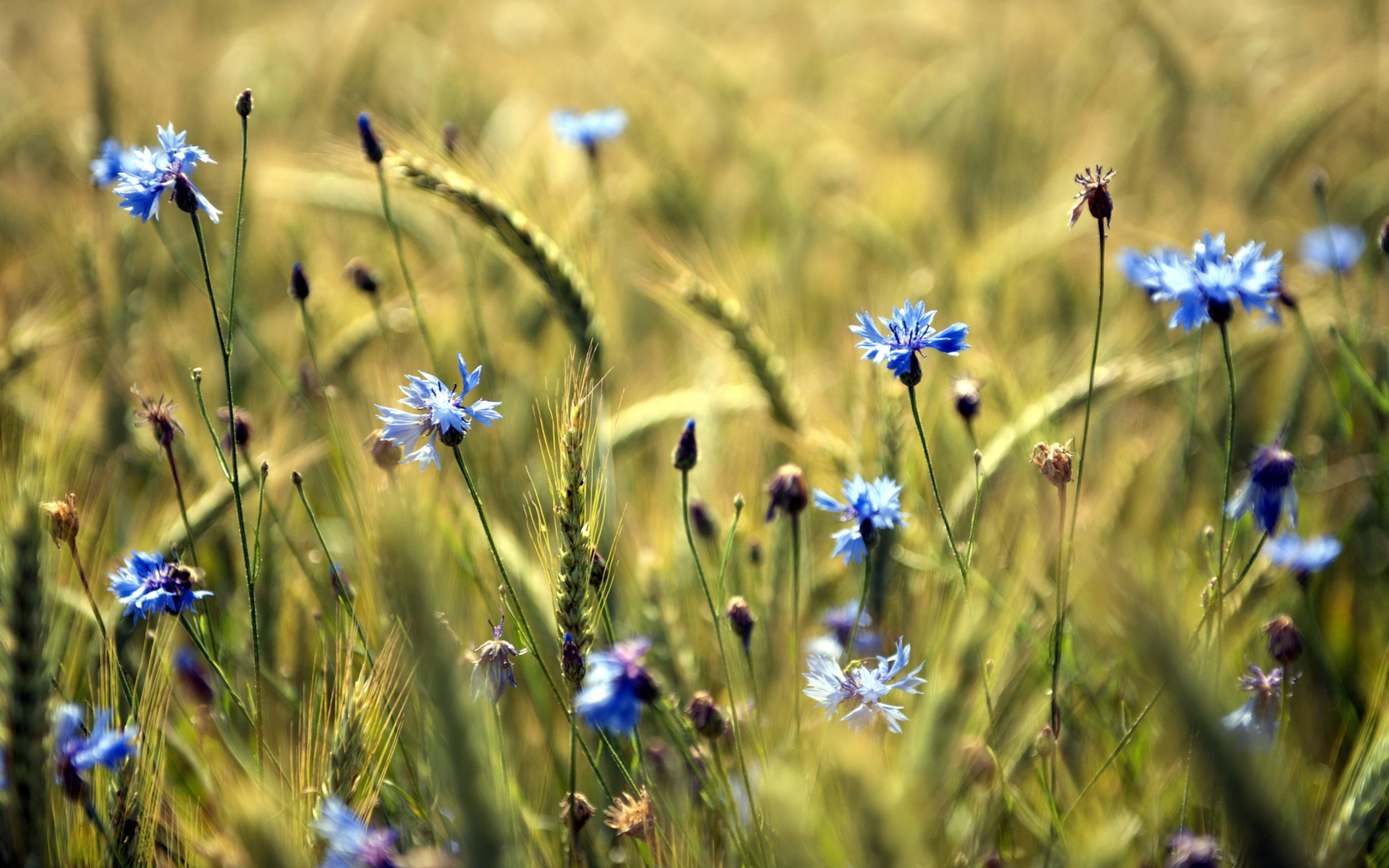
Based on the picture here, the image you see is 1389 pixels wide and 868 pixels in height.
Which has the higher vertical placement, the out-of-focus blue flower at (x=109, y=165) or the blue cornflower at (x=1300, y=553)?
the out-of-focus blue flower at (x=109, y=165)

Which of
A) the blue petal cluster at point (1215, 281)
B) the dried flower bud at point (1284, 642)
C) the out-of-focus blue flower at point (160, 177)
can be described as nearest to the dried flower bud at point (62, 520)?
the out-of-focus blue flower at point (160, 177)

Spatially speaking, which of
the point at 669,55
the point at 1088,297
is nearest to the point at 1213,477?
the point at 1088,297

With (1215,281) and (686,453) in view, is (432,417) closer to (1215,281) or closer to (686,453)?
(686,453)

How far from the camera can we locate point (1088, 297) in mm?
3145

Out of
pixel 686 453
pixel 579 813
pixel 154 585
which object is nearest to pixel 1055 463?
pixel 686 453

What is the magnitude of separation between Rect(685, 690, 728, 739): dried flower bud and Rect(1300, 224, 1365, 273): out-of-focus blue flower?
7.44 ft

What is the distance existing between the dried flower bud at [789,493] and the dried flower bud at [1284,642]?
685mm

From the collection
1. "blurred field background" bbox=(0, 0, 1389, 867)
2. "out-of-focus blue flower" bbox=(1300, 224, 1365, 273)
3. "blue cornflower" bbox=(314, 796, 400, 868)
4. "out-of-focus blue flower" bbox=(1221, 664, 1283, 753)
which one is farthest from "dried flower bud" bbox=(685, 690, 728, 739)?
"out-of-focus blue flower" bbox=(1300, 224, 1365, 273)

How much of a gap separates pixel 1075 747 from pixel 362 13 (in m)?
4.81

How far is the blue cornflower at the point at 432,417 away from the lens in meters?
1.13

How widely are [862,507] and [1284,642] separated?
2.03ft

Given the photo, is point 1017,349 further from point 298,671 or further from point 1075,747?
point 298,671

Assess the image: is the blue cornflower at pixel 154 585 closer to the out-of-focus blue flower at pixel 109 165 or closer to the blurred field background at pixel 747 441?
the blurred field background at pixel 747 441

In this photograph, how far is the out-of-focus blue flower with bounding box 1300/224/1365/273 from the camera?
8.22 ft
